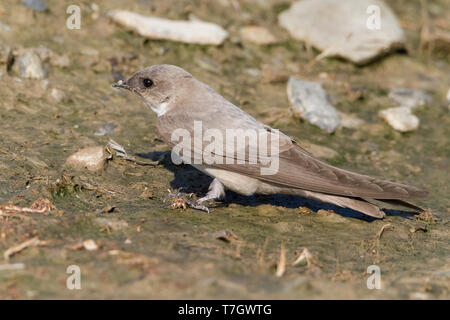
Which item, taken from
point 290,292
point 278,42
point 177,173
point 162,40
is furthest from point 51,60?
point 290,292

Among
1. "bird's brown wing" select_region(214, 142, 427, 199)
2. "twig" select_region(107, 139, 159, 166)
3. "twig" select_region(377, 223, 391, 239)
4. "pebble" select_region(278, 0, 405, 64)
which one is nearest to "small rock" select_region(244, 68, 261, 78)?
"pebble" select_region(278, 0, 405, 64)

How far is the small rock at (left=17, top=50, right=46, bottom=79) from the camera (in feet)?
20.0

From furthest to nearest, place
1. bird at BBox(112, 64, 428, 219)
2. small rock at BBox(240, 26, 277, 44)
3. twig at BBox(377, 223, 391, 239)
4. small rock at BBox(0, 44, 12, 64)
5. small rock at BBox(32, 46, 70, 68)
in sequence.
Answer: small rock at BBox(240, 26, 277, 44) < small rock at BBox(32, 46, 70, 68) < small rock at BBox(0, 44, 12, 64) < bird at BBox(112, 64, 428, 219) < twig at BBox(377, 223, 391, 239)

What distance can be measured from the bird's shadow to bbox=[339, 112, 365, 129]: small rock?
5.44 ft

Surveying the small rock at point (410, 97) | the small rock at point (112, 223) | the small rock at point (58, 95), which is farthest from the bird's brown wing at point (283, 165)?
the small rock at point (410, 97)

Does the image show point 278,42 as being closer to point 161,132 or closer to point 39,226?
point 161,132

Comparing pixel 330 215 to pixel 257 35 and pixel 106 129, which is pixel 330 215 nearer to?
pixel 106 129

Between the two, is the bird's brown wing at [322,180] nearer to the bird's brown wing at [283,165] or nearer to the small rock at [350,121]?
the bird's brown wing at [283,165]

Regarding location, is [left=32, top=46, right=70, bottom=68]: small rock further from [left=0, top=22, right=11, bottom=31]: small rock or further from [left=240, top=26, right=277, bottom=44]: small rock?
[left=240, top=26, right=277, bottom=44]: small rock

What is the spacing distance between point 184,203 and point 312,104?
8.62 feet

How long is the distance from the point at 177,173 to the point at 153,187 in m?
0.46

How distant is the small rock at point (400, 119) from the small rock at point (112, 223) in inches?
150

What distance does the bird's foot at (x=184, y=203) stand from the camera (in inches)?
178

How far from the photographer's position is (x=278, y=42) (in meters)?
7.83
